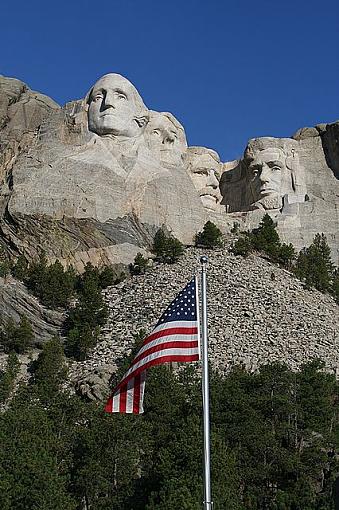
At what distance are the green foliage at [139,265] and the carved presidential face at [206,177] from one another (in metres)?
12.0

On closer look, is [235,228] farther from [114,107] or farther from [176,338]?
[176,338]

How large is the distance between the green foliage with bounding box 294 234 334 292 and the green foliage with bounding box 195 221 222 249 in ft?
14.5

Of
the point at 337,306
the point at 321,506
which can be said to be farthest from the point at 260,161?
the point at 321,506

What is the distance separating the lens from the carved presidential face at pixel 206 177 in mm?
64500

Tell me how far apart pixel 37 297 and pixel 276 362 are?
14.1 metres

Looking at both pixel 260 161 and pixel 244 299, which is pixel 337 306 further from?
pixel 260 161

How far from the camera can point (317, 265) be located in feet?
181

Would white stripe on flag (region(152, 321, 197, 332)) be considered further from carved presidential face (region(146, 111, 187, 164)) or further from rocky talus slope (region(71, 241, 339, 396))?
carved presidential face (region(146, 111, 187, 164))

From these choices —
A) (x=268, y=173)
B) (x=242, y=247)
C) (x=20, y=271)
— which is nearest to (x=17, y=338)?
(x=20, y=271)

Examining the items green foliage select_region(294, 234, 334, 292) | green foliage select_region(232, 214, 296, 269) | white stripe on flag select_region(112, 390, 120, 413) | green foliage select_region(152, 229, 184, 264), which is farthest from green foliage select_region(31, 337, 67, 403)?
white stripe on flag select_region(112, 390, 120, 413)

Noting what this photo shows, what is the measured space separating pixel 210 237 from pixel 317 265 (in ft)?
19.1

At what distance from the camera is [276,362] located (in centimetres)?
4000

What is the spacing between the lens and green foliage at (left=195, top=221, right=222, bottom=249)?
183 feet

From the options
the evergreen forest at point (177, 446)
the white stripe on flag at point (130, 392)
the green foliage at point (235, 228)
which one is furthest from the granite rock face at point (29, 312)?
the white stripe on flag at point (130, 392)
